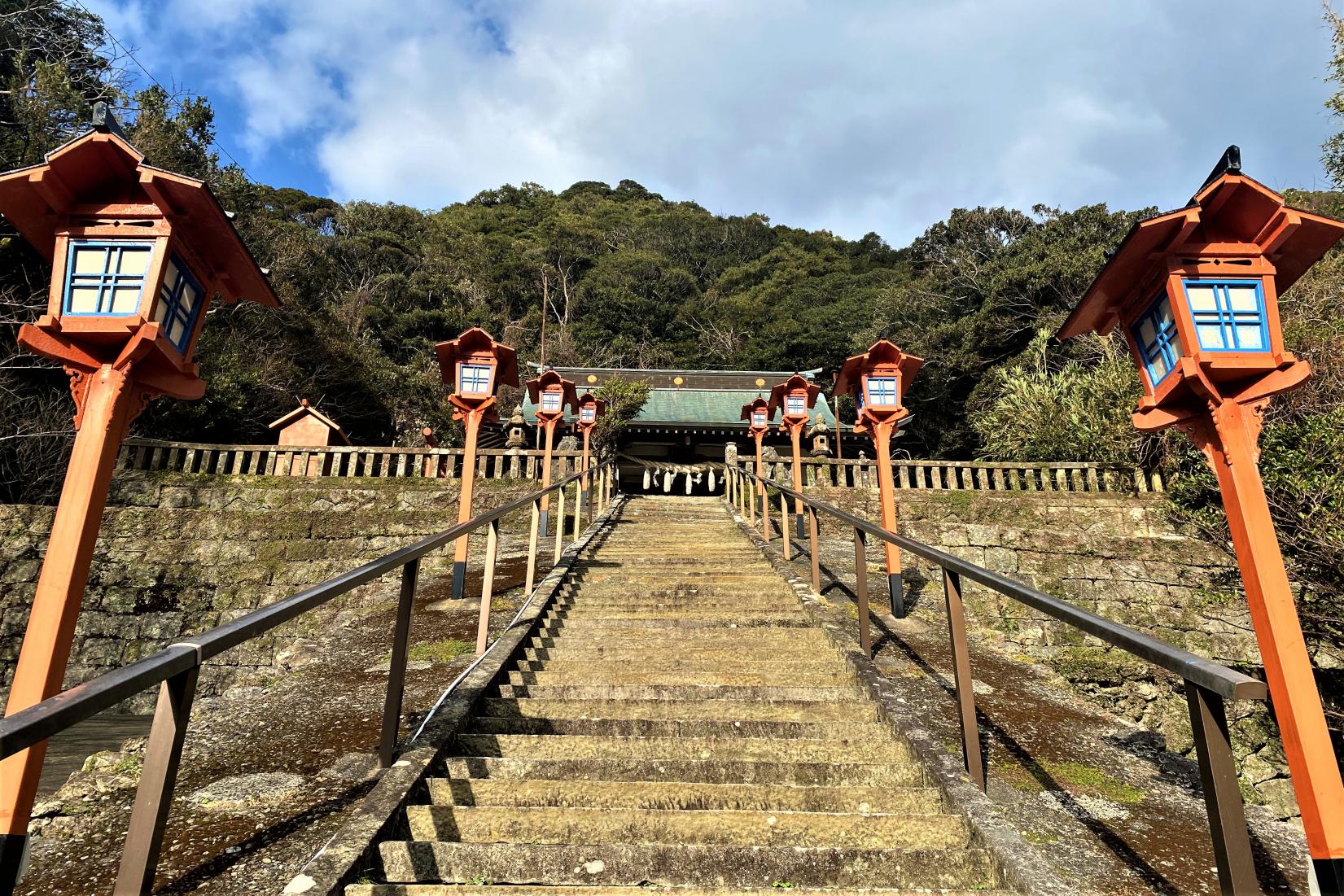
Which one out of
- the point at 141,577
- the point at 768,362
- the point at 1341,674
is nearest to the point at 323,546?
the point at 141,577

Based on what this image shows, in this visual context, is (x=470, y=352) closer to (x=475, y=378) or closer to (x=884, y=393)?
→ (x=475, y=378)

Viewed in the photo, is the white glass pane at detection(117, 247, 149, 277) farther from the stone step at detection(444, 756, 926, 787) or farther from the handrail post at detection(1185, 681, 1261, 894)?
the handrail post at detection(1185, 681, 1261, 894)

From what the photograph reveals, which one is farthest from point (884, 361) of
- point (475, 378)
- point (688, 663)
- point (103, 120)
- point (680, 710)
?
point (103, 120)

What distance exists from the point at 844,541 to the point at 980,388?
560 inches

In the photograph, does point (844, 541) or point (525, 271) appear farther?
point (525, 271)

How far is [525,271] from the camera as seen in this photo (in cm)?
3500

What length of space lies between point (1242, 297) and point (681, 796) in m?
3.23

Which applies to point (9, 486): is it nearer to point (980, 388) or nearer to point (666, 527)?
point (666, 527)

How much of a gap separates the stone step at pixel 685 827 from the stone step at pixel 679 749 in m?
0.45

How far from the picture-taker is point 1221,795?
4.61ft

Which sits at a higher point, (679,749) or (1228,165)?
(1228,165)

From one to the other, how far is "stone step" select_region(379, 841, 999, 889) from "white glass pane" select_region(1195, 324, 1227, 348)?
7.64 feet

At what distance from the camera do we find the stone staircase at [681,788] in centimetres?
204

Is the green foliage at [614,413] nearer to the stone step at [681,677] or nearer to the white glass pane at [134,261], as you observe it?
the stone step at [681,677]
